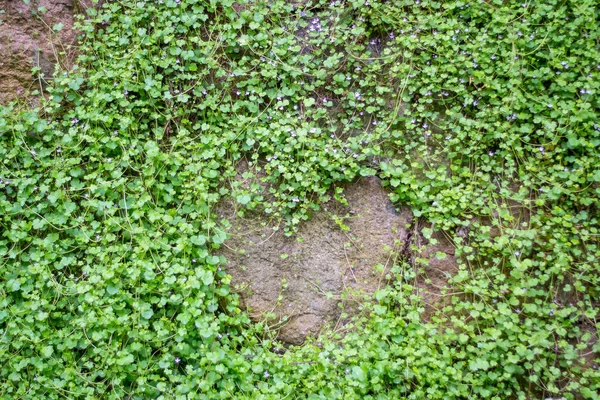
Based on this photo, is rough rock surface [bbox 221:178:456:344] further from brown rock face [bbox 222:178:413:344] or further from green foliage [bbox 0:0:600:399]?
green foliage [bbox 0:0:600:399]

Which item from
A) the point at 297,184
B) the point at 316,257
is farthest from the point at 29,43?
the point at 316,257

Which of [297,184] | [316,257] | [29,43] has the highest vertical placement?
[29,43]

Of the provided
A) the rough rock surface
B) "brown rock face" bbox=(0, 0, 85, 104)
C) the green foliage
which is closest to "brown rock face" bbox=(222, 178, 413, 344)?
the rough rock surface

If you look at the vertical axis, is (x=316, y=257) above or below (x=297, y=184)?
below

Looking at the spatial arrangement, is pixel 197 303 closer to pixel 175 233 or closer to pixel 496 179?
pixel 175 233

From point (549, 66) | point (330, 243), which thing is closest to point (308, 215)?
point (330, 243)

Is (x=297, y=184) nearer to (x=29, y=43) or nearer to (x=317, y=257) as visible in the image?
(x=317, y=257)
